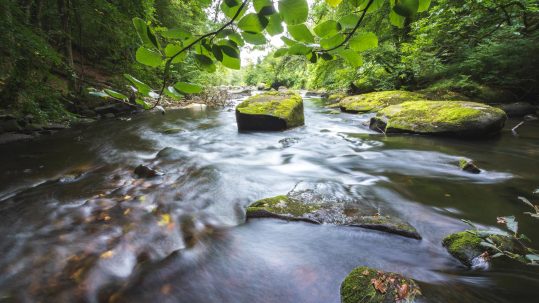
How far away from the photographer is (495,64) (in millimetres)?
8555

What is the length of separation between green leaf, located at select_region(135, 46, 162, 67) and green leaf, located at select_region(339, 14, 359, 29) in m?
0.46

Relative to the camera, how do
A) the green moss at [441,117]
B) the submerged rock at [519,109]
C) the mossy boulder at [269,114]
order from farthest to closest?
the submerged rock at [519,109] → the mossy boulder at [269,114] → the green moss at [441,117]

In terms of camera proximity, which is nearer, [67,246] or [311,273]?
[311,273]

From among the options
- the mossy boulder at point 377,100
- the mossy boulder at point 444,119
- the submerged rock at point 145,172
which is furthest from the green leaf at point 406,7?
the mossy boulder at point 377,100

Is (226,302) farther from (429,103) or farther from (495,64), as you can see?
(495,64)

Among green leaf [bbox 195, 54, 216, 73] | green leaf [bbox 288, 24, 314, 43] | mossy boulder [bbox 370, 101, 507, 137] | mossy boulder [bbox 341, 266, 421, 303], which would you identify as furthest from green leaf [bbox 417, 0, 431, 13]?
mossy boulder [bbox 370, 101, 507, 137]

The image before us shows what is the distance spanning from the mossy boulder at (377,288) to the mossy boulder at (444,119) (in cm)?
513

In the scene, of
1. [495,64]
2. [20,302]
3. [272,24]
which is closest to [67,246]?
[20,302]

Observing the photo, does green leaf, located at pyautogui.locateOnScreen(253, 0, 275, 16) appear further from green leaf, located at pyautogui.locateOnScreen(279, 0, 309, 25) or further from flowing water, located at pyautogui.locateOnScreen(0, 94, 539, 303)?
flowing water, located at pyautogui.locateOnScreen(0, 94, 539, 303)

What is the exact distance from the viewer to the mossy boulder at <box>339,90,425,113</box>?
9.26 meters

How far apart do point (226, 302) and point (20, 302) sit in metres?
1.47

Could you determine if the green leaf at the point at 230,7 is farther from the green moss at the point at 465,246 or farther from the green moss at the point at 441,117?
the green moss at the point at 441,117

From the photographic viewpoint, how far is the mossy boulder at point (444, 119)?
233 inches

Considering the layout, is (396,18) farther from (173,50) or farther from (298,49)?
(173,50)
